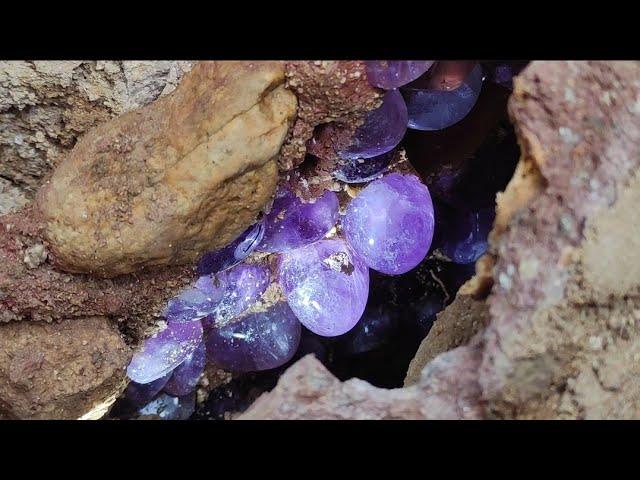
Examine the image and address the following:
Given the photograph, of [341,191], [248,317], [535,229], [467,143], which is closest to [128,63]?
[341,191]

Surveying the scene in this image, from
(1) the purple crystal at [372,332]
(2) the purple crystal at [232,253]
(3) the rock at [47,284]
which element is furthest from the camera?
(1) the purple crystal at [372,332]

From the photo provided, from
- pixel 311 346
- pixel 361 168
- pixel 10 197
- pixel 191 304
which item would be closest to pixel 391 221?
pixel 361 168

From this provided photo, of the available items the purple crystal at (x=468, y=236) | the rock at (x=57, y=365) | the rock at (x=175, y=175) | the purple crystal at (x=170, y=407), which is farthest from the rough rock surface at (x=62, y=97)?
the purple crystal at (x=468, y=236)

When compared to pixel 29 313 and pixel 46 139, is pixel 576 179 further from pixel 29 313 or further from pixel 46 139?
pixel 46 139

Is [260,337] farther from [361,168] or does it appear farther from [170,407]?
[361,168]

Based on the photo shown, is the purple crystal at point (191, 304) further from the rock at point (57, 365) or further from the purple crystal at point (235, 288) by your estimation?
the rock at point (57, 365)
